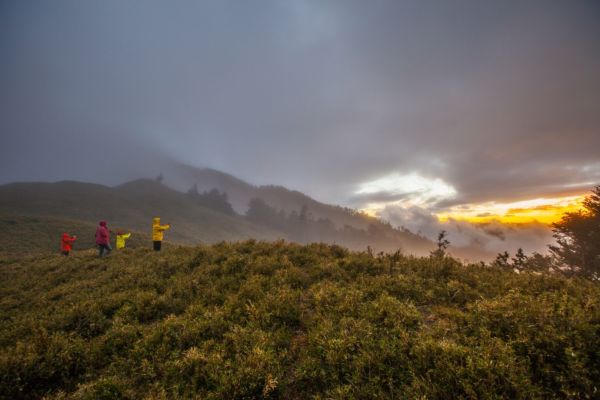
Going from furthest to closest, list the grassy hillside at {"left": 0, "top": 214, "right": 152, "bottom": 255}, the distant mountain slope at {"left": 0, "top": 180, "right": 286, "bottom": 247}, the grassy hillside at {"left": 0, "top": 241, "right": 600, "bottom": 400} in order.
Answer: the distant mountain slope at {"left": 0, "top": 180, "right": 286, "bottom": 247}, the grassy hillside at {"left": 0, "top": 214, "right": 152, "bottom": 255}, the grassy hillside at {"left": 0, "top": 241, "right": 600, "bottom": 400}

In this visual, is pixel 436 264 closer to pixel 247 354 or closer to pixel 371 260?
pixel 371 260

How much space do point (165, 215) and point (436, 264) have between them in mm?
124046

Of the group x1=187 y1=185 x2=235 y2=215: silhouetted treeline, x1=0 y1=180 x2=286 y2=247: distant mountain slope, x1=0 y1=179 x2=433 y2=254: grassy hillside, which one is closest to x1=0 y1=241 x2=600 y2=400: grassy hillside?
x1=0 y1=179 x2=433 y2=254: grassy hillside

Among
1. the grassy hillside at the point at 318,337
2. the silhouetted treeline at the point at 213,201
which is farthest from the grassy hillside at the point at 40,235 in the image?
the silhouetted treeline at the point at 213,201

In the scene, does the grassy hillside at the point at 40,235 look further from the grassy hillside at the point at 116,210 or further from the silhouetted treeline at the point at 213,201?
the silhouetted treeline at the point at 213,201

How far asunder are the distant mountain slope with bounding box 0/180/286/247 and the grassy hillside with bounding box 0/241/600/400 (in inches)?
3033

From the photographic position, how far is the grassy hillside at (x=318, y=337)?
4043 millimetres

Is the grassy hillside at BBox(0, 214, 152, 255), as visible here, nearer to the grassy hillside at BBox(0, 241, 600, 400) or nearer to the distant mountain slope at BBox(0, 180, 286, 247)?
the distant mountain slope at BBox(0, 180, 286, 247)

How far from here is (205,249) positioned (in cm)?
1297

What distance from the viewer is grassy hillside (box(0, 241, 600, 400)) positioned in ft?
13.3

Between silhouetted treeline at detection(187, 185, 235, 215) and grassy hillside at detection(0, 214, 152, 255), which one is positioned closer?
grassy hillside at detection(0, 214, 152, 255)

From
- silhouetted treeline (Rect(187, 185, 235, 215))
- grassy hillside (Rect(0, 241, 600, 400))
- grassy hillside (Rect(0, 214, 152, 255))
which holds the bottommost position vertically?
grassy hillside (Rect(0, 214, 152, 255))

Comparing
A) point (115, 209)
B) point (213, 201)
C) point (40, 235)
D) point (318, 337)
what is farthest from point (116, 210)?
point (318, 337)

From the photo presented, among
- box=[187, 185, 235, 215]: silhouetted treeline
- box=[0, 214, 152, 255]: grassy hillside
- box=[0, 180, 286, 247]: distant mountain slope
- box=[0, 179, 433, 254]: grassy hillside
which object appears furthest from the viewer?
box=[187, 185, 235, 215]: silhouetted treeline
